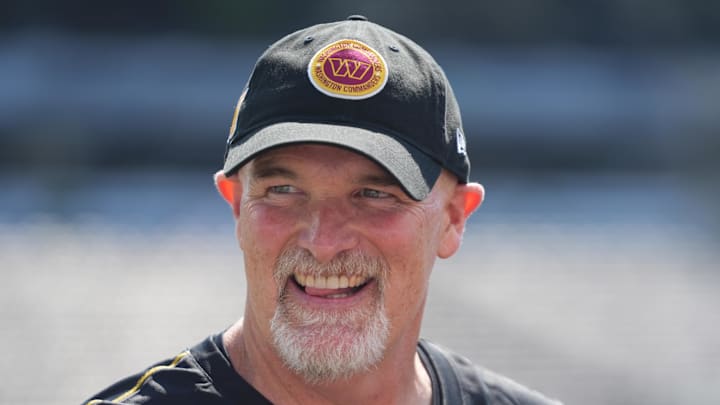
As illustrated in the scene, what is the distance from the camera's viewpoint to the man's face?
1696mm

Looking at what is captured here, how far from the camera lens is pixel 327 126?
1690 millimetres

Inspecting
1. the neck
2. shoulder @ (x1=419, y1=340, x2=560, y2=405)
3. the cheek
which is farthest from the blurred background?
the cheek

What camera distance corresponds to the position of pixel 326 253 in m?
1.67

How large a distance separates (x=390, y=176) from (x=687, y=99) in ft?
52.1

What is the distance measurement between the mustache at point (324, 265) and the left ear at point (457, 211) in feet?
0.84

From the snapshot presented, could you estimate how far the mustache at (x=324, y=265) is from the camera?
5.54ft

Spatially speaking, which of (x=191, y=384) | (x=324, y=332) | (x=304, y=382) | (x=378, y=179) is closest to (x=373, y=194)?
(x=378, y=179)

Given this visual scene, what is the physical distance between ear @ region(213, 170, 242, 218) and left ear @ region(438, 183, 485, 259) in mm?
414

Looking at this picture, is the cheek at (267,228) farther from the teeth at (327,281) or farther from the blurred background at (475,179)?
the blurred background at (475,179)

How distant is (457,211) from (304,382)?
47cm

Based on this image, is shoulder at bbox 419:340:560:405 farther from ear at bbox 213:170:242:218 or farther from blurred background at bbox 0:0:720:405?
blurred background at bbox 0:0:720:405

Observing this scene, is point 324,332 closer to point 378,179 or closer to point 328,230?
point 328,230

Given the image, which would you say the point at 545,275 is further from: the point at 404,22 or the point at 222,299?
the point at 404,22

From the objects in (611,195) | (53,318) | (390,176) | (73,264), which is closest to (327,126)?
(390,176)
